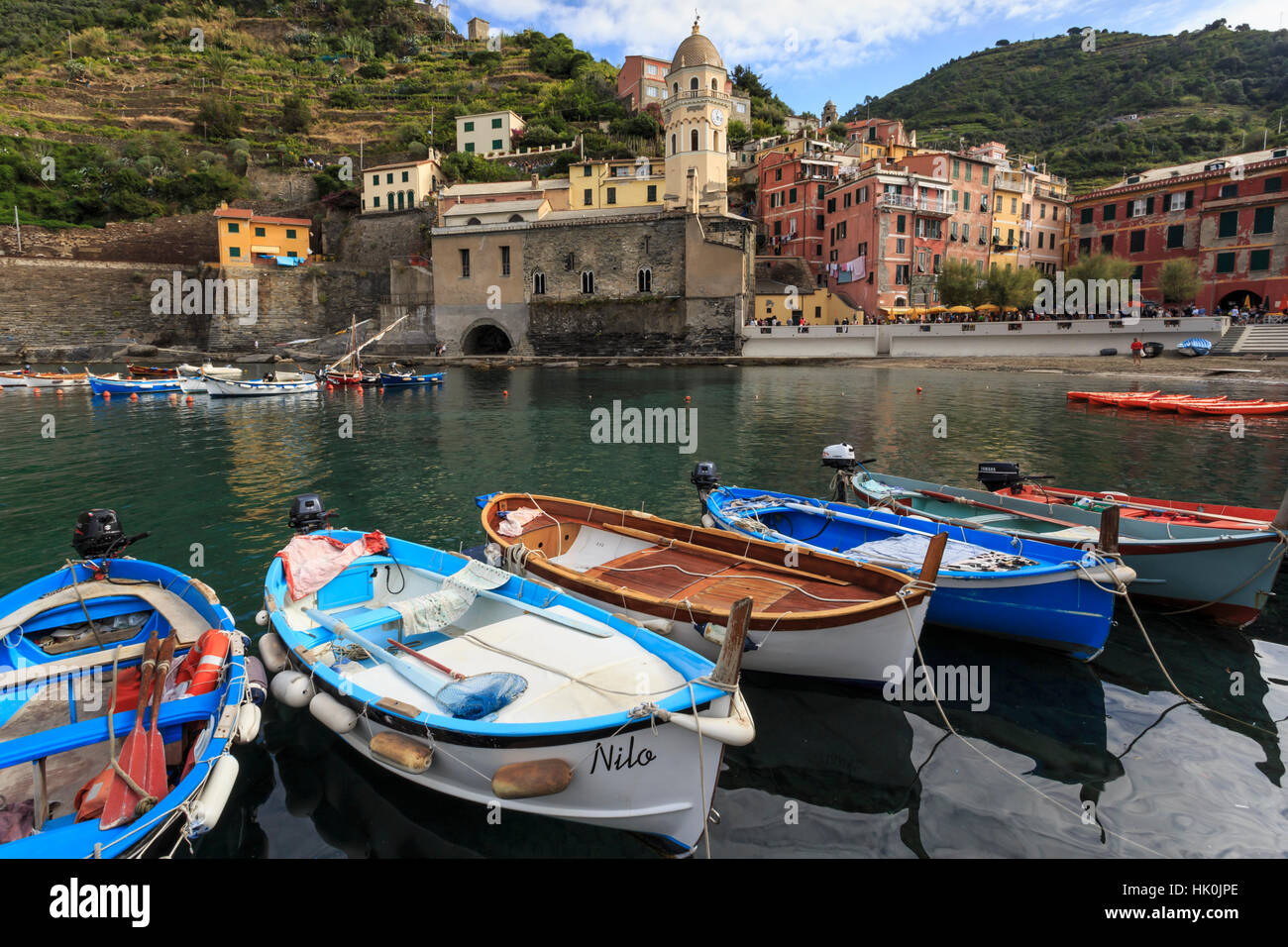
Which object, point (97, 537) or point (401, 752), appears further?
point (97, 537)

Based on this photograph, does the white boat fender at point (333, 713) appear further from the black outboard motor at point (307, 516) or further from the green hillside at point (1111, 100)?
the green hillside at point (1111, 100)

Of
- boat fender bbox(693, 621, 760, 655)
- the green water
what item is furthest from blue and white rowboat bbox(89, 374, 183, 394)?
boat fender bbox(693, 621, 760, 655)

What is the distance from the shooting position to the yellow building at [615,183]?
5116cm

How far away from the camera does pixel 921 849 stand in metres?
4.55

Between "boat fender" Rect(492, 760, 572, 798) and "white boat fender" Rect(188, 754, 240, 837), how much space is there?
4.78ft

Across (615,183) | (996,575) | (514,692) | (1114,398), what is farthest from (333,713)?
(615,183)

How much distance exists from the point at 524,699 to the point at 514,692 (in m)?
0.09

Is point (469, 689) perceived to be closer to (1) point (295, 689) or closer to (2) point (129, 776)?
(1) point (295, 689)

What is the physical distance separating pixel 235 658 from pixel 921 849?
15.9 feet

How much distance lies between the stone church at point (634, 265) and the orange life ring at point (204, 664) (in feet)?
140

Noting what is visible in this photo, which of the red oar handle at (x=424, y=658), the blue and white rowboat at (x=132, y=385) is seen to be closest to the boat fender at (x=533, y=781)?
the red oar handle at (x=424, y=658)

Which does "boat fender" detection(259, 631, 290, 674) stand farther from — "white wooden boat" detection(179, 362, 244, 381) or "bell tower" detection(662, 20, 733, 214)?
"bell tower" detection(662, 20, 733, 214)

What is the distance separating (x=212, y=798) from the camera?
12.5ft
